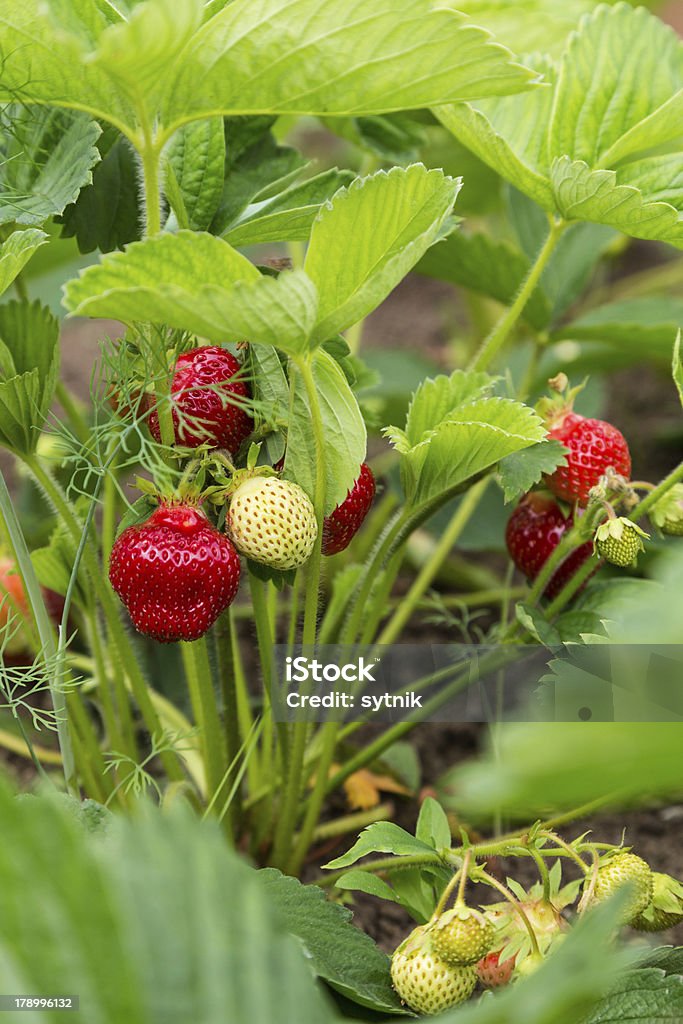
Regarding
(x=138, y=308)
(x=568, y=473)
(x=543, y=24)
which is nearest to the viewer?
(x=138, y=308)

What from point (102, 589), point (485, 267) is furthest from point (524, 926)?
point (485, 267)

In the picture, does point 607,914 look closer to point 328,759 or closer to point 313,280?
point 313,280

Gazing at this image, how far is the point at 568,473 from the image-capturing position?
585 mm

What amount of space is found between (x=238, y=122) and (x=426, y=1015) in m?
0.51

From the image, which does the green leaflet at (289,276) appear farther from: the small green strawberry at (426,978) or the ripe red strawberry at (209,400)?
the small green strawberry at (426,978)

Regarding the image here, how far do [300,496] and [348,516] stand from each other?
67 millimetres

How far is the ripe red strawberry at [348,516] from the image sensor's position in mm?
543

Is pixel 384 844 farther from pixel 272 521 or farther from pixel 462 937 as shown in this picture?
pixel 272 521

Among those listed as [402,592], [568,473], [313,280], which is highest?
[313,280]

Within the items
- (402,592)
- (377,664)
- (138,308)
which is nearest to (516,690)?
(377,664)

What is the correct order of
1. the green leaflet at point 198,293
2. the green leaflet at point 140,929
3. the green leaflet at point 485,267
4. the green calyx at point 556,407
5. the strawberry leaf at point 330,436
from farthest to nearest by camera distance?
the green leaflet at point 485,267
the green calyx at point 556,407
the strawberry leaf at point 330,436
the green leaflet at point 198,293
the green leaflet at point 140,929

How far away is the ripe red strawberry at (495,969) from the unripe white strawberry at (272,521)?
206 mm

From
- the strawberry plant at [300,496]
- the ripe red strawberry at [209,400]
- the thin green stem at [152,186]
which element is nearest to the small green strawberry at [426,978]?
the strawberry plant at [300,496]

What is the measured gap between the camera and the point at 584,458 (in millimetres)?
577
